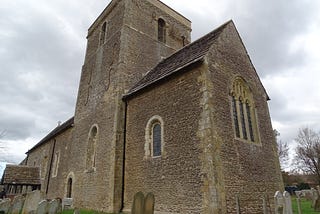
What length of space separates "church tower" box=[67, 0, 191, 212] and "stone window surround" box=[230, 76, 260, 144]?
6343 millimetres

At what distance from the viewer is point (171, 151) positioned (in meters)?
10.4

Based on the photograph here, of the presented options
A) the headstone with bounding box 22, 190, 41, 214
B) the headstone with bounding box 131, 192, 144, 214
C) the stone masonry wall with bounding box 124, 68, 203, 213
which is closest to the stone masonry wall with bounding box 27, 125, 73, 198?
the headstone with bounding box 22, 190, 41, 214

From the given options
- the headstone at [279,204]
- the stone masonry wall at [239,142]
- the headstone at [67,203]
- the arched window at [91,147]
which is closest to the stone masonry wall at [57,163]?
the headstone at [67,203]

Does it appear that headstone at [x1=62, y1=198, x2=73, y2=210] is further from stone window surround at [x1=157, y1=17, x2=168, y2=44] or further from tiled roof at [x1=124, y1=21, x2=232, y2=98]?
stone window surround at [x1=157, y1=17, x2=168, y2=44]

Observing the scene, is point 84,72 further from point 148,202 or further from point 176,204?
point 148,202

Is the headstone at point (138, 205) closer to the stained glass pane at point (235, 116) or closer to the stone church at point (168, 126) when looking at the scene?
the stone church at point (168, 126)

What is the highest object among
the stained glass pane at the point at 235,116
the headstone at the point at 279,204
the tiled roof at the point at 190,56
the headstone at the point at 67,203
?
the tiled roof at the point at 190,56

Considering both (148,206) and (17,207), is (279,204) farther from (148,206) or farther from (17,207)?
(17,207)

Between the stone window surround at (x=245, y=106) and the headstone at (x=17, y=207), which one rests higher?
the stone window surround at (x=245, y=106)

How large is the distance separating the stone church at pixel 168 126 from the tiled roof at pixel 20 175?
7.35m

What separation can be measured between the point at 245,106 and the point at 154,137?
4.93 m

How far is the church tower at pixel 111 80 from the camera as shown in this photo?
519 inches

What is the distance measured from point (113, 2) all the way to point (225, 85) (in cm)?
1290

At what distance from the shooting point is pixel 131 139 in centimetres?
1295
